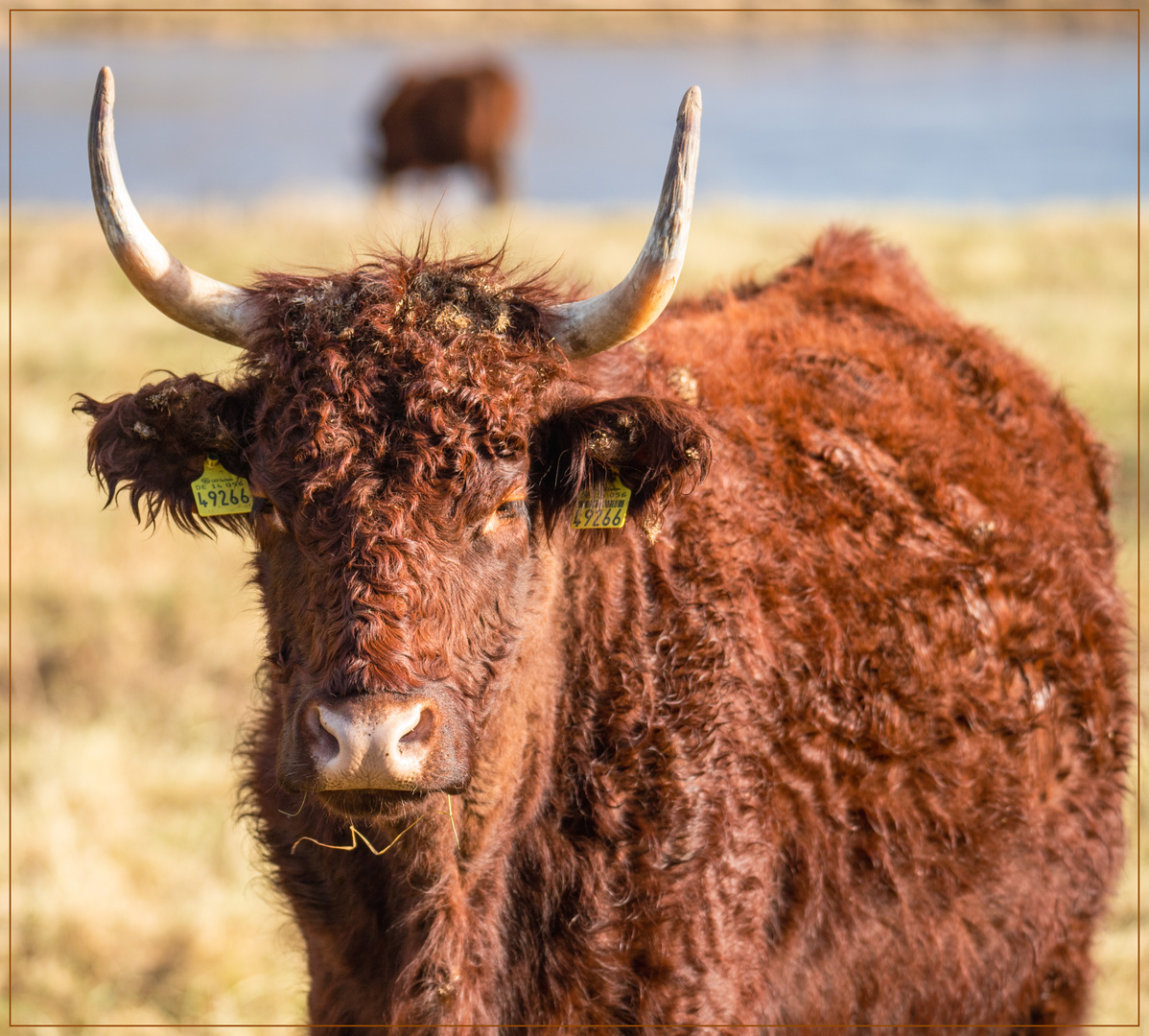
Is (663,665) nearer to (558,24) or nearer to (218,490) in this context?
(218,490)

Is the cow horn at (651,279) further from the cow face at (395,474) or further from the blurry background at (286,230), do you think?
the blurry background at (286,230)

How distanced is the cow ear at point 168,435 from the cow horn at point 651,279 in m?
0.94

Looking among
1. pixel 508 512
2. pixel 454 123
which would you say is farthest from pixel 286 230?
pixel 508 512

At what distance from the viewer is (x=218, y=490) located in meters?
3.46

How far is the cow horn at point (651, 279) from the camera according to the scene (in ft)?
8.97

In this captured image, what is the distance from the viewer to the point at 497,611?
10.4 ft

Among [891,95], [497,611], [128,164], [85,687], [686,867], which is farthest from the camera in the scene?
[891,95]

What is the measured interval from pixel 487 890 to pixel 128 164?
2398 cm

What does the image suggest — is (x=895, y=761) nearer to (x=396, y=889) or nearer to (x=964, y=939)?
(x=964, y=939)

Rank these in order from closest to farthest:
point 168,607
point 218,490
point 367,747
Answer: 1. point 367,747
2. point 218,490
3. point 168,607

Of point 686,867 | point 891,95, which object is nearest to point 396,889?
point 686,867

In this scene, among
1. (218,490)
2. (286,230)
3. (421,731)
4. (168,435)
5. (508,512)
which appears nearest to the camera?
(421,731)

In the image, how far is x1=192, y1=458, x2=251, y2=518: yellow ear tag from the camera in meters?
3.46

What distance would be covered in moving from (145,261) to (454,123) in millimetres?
27557
